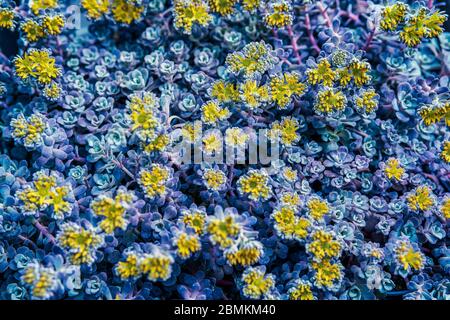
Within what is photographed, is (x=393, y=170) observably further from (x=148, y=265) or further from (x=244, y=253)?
(x=148, y=265)

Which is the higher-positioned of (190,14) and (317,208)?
(190,14)

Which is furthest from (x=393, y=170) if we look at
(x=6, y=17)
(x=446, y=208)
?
(x=6, y=17)

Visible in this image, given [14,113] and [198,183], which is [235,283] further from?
[14,113]

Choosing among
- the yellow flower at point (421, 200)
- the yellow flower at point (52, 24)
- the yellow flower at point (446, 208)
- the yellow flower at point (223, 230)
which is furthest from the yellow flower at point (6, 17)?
the yellow flower at point (446, 208)

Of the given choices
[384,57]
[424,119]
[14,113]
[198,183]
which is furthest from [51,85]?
[424,119]

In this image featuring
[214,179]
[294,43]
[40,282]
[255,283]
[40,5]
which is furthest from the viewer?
[294,43]

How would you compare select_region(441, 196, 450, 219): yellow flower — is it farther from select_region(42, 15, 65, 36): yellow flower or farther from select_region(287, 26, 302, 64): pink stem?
select_region(42, 15, 65, 36): yellow flower

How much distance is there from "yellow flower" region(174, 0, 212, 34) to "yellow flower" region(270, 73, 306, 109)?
1.45 ft

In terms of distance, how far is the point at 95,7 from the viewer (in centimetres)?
218

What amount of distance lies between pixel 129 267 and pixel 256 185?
0.59m

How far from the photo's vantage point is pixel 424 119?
80.0 inches

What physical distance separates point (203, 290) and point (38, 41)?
1.37 meters

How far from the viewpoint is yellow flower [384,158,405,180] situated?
6.55 ft

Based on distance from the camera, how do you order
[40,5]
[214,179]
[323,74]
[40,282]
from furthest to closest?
[40,5], [323,74], [214,179], [40,282]
